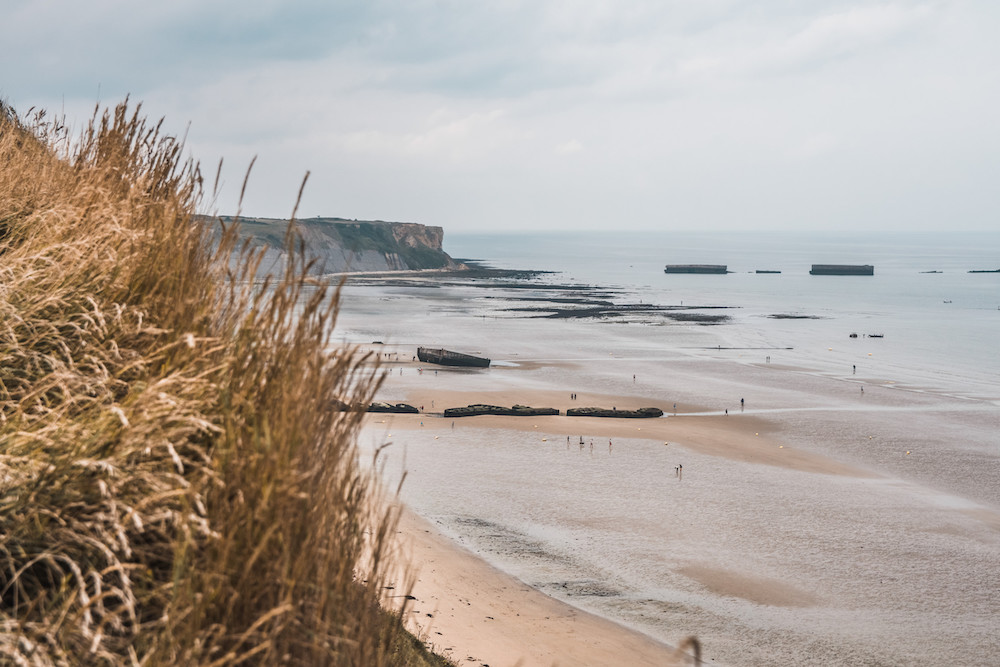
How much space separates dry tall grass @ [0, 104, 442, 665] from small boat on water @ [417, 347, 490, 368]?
3825 cm

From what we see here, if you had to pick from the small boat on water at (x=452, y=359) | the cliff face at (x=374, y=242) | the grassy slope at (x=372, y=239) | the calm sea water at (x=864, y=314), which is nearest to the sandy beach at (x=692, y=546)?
the small boat on water at (x=452, y=359)

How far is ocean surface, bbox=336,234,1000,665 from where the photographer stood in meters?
14.3

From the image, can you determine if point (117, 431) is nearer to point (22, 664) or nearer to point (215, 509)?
point (215, 509)

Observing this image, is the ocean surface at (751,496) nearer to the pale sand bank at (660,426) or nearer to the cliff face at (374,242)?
the pale sand bank at (660,426)

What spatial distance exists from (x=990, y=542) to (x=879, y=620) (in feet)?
21.7

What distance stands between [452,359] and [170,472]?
40123 mm

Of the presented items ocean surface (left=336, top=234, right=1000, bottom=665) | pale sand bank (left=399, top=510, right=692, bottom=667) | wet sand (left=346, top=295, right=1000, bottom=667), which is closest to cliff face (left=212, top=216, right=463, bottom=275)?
ocean surface (left=336, top=234, right=1000, bottom=665)

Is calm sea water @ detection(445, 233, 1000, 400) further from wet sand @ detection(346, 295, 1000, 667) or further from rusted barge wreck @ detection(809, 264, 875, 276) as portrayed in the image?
wet sand @ detection(346, 295, 1000, 667)

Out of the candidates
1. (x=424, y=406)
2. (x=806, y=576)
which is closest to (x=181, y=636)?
(x=806, y=576)

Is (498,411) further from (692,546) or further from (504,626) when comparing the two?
(504,626)

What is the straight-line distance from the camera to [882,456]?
26.3 m

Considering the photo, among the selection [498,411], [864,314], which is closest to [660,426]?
[498,411]

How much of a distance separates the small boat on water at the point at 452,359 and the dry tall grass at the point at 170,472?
125 ft

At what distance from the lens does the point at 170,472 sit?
3.00 m
